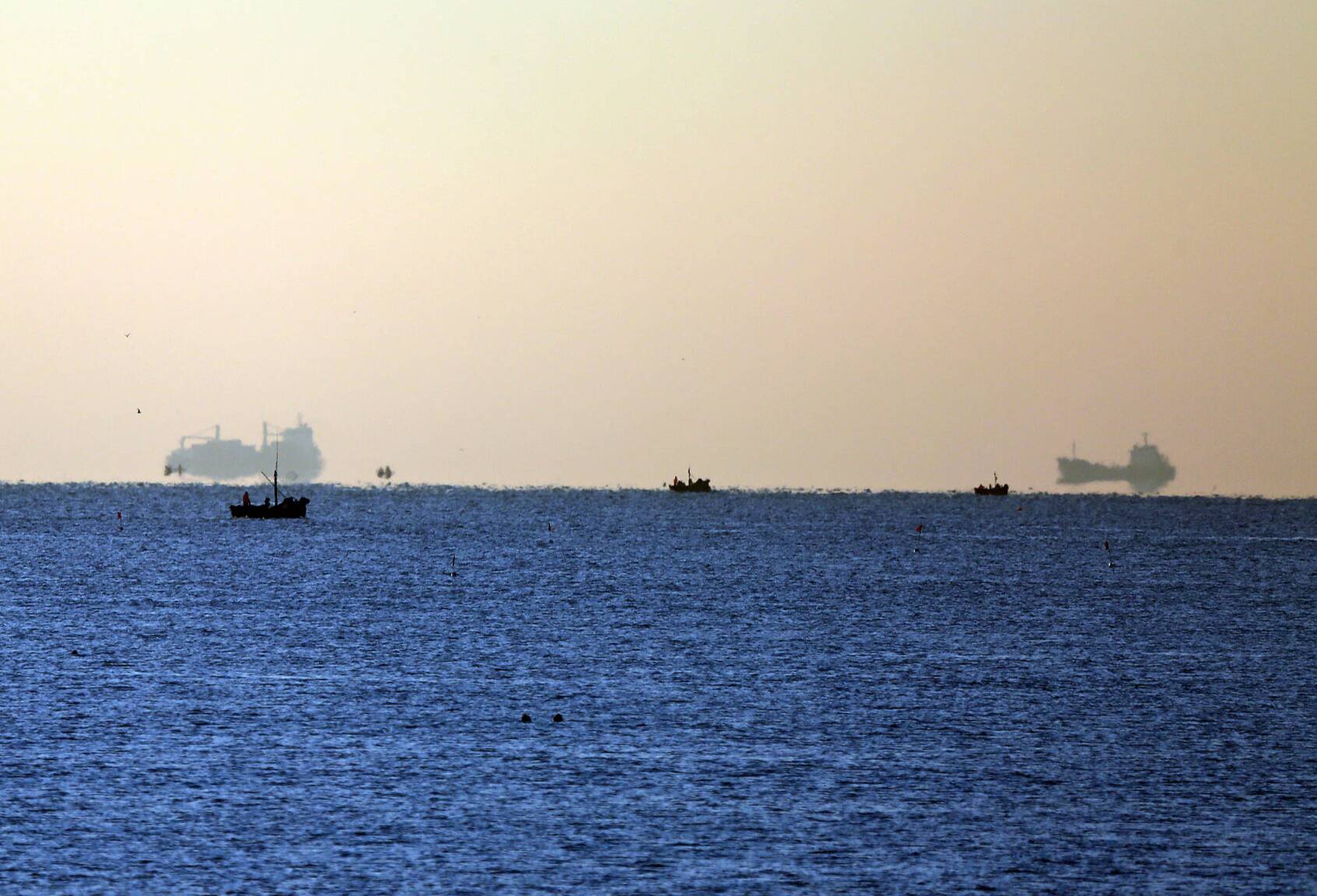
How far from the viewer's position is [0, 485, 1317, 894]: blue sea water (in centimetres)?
3400

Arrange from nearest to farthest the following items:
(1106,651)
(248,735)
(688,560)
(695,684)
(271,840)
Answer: (271,840) → (248,735) → (695,684) → (1106,651) → (688,560)

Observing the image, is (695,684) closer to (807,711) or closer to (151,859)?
(807,711)

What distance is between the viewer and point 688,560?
156 metres

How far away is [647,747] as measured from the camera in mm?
47000

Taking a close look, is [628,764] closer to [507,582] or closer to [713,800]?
[713,800]

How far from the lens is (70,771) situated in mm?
41969

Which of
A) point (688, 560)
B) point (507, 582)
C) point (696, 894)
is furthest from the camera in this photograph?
point (688, 560)

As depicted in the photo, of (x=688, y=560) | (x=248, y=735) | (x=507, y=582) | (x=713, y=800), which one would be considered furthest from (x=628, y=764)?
(x=688, y=560)

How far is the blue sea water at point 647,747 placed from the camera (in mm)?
34000

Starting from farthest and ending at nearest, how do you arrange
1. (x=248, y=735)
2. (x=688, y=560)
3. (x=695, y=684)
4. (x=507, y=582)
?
(x=688, y=560)
(x=507, y=582)
(x=695, y=684)
(x=248, y=735)

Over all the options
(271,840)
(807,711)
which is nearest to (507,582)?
(807,711)

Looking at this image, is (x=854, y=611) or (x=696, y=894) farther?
(x=854, y=611)

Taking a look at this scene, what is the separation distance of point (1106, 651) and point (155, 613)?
161 ft

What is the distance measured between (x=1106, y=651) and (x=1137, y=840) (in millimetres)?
42574
